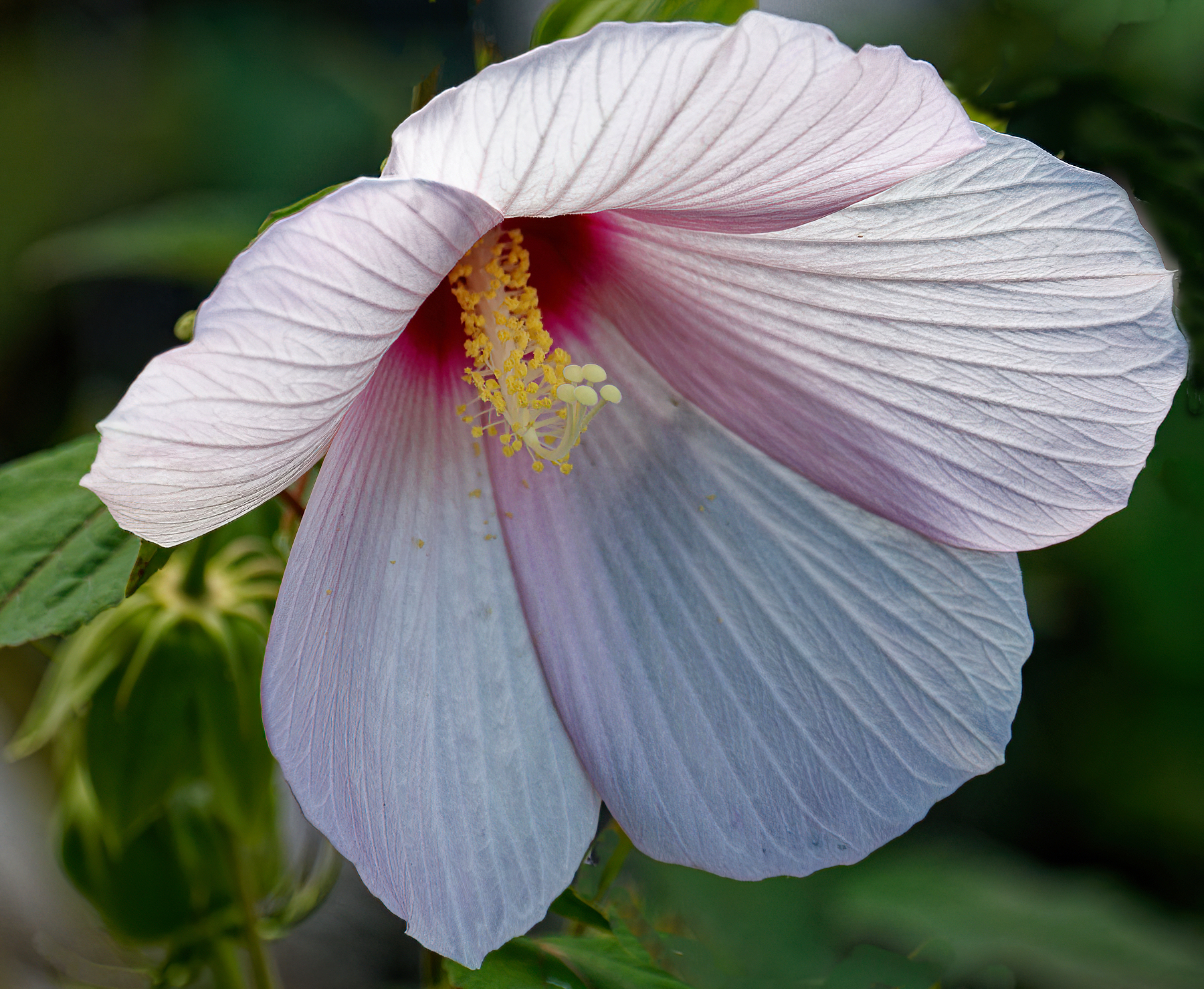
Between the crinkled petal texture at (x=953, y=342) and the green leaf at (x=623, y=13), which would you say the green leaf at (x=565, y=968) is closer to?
the crinkled petal texture at (x=953, y=342)

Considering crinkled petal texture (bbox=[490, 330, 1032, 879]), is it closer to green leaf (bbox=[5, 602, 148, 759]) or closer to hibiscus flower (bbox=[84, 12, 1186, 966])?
hibiscus flower (bbox=[84, 12, 1186, 966])

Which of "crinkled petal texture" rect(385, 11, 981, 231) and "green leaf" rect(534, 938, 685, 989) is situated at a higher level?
"crinkled petal texture" rect(385, 11, 981, 231)

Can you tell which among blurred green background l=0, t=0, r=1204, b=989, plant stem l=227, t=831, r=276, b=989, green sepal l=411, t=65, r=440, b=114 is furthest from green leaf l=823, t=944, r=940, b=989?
green sepal l=411, t=65, r=440, b=114

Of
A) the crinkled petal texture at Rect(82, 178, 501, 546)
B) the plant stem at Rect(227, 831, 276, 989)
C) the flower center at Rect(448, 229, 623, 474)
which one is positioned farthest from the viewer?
the plant stem at Rect(227, 831, 276, 989)

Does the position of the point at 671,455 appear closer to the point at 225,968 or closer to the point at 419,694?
the point at 419,694

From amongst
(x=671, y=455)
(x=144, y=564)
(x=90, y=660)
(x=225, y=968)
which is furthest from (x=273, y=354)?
(x=225, y=968)

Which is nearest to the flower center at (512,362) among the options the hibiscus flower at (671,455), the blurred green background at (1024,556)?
the hibiscus flower at (671,455)
